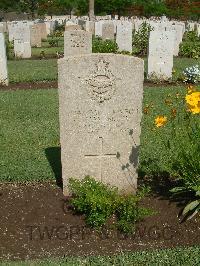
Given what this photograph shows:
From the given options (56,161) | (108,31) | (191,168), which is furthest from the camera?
(108,31)

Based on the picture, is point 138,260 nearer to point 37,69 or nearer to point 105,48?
point 37,69

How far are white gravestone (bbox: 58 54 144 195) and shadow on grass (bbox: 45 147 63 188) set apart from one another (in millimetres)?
496

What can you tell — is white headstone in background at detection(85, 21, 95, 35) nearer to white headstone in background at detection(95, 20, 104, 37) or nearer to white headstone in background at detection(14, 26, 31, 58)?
white headstone in background at detection(95, 20, 104, 37)

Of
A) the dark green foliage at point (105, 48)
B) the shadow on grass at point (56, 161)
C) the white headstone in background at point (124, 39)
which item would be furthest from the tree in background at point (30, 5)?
the shadow on grass at point (56, 161)

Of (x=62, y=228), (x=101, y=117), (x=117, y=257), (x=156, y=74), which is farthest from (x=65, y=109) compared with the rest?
(x=156, y=74)

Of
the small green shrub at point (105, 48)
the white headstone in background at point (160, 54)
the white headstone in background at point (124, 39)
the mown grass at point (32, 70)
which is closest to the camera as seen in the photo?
the white headstone in background at point (160, 54)

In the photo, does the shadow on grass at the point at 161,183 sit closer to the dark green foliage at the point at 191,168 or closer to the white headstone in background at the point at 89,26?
the dark green foliage at the point at 191,168

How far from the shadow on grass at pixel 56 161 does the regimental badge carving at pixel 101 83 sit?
1.35 metres

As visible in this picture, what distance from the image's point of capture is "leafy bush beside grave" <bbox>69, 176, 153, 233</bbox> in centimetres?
418

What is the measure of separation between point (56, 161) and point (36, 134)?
1422mm

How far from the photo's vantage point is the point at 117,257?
3762 millimetres

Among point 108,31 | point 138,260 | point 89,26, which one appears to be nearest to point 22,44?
point 108,31

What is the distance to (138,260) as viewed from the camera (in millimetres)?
3697

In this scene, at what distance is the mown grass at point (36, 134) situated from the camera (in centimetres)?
552
